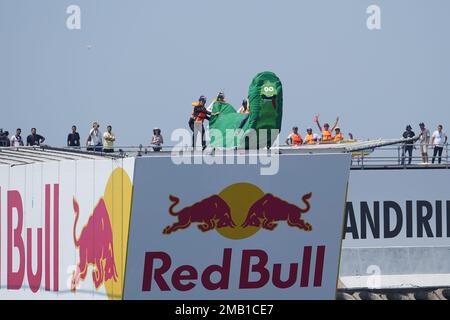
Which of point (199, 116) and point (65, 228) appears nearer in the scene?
point (65, 228)

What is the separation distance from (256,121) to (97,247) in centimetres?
520

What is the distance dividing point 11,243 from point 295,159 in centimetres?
1022

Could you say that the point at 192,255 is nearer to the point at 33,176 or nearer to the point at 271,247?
the point at 271,247

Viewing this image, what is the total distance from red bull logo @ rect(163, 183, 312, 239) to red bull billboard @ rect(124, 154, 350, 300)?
0.9 inches

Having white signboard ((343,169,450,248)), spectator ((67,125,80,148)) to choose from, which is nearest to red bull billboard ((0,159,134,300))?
spectator ((67,125,80,148))

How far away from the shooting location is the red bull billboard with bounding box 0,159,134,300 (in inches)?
1433

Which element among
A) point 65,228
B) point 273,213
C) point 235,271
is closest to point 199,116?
point 65,228

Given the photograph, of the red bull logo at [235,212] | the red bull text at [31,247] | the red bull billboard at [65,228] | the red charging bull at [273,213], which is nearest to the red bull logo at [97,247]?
the red bull billboard at [65,228]

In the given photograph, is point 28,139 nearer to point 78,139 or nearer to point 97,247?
point 78,139

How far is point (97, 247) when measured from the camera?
123ft

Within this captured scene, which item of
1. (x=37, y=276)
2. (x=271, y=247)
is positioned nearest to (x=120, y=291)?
(x=271, y=247)

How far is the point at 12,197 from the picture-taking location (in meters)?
44.0

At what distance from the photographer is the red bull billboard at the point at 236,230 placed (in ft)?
118

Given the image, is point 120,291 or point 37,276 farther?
point 37,276
